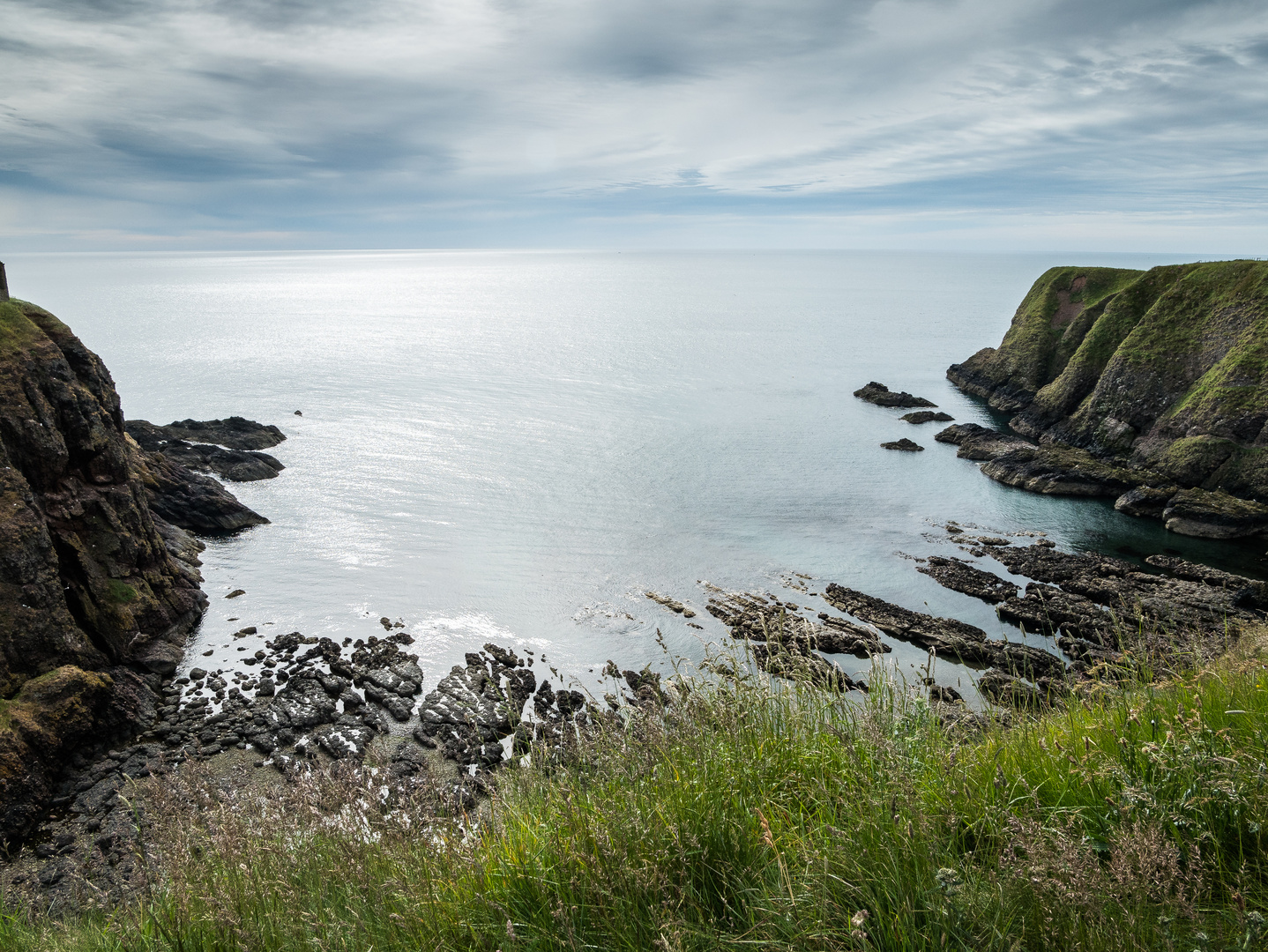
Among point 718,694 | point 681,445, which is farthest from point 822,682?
point 681,445

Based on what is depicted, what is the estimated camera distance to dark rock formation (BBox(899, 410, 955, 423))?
A: 59312 millimetres

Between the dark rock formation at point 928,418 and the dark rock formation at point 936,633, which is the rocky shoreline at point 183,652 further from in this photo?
the dark rock formation at point 928,418

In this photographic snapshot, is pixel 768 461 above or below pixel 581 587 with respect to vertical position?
above

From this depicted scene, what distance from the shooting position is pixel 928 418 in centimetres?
5984

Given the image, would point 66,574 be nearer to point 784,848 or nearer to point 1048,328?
point 784,848

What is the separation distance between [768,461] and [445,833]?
4490 cm

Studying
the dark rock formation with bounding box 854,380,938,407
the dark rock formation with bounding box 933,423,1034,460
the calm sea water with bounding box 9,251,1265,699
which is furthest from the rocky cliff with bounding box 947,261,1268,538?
the dark rock formation with bounding box 854,380,938,407

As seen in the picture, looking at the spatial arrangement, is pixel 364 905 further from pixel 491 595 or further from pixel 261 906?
pixel 491 595

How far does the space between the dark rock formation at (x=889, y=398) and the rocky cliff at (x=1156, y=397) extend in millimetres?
6891

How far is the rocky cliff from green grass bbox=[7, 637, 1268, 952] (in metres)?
37.1

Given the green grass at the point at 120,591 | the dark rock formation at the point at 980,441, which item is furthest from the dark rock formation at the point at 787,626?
the dark rock formation at the point at 980,441

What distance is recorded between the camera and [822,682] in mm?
8344

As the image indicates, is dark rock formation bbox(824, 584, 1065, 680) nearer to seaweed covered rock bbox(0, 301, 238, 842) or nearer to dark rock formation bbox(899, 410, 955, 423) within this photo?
seaweed covered rock bbox(0, 301, 238, 842)

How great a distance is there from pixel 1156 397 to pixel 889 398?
24742 mm
